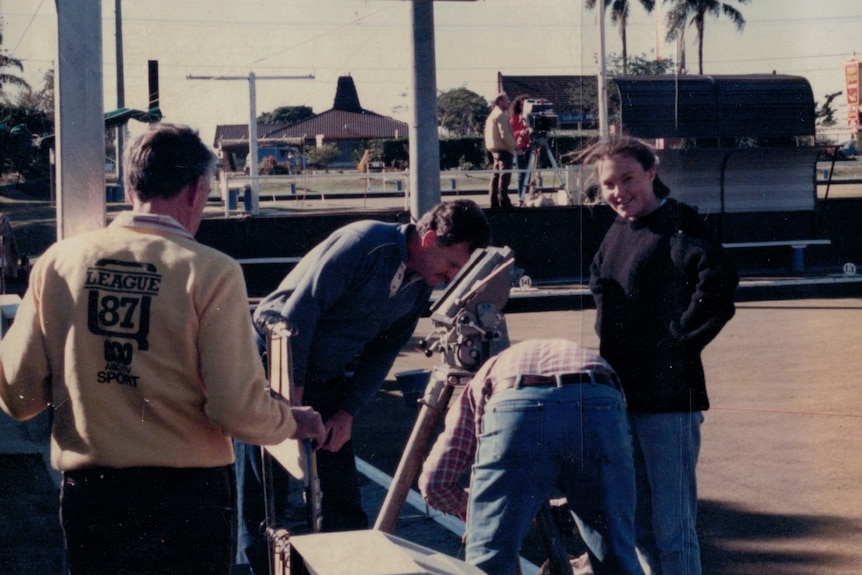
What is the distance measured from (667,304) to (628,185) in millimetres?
372

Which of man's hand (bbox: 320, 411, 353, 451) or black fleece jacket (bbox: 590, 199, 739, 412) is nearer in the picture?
black fleece jacket (bbox: 590, 199, 739, 412)

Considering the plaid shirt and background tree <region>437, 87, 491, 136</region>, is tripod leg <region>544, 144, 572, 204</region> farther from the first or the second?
the plaid shirt

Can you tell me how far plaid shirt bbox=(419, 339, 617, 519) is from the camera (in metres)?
2.72

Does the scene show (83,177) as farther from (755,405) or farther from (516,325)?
(516,325)

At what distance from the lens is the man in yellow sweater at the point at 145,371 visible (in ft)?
7.58

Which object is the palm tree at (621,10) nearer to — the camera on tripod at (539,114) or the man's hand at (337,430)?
the man's hand at (337,430)

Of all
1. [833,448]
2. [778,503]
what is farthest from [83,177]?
[833,448]

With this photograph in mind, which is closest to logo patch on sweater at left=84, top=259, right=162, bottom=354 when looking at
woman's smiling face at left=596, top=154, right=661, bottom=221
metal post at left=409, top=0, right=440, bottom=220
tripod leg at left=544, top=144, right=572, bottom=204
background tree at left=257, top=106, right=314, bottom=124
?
woman's smiling face at left=596, top=154, right=661, bottom=221

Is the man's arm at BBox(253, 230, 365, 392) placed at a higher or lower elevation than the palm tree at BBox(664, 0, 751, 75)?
lower

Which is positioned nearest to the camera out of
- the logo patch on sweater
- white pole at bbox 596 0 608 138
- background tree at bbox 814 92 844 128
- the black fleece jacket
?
the logo patch on sweater

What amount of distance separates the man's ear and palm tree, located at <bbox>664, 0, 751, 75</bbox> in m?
1.45

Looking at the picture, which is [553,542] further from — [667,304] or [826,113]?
[826,113]

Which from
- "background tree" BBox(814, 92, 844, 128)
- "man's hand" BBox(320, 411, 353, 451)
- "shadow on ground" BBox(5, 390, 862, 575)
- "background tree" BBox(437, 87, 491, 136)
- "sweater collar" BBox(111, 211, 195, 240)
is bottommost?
"shadow on ground" BBox(5, 390, 862, 575)

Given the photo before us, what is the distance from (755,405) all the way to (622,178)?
498 centimetres
